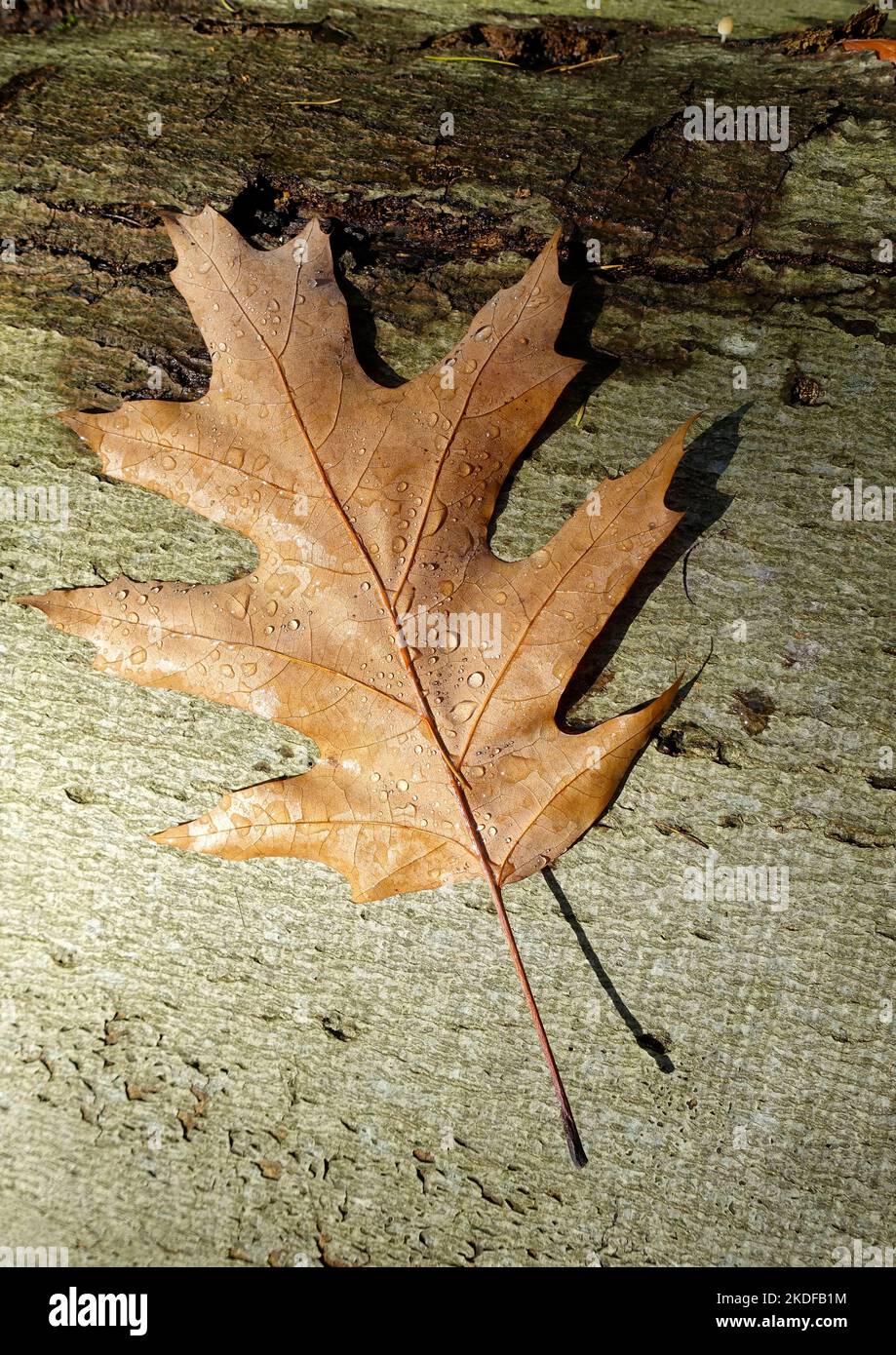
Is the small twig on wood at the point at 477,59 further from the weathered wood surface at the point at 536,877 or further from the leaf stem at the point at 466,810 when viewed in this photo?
the leaf stem at the point at 466,810

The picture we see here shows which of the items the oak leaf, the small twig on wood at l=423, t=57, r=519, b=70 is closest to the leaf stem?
the oak leaf

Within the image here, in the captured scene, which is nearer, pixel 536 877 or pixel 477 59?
pixel 536 877

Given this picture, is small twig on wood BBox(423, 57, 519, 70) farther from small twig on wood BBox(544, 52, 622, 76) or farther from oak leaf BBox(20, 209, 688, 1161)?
oak leaf BBox(20, 209, 688, 1161)

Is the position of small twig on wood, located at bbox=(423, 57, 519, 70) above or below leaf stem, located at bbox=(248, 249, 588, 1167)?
above

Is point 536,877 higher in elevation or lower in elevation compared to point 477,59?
lower

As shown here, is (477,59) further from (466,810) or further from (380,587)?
(466,810)

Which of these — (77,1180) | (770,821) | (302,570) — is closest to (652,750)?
(770,821)

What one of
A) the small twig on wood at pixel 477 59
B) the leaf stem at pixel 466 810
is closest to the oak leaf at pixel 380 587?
the leaf stem at pixel 466 810

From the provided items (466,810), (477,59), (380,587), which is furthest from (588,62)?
(466,810)
